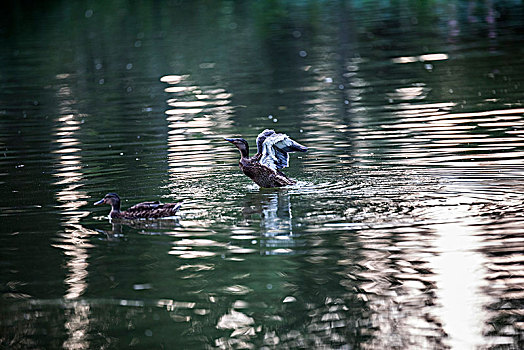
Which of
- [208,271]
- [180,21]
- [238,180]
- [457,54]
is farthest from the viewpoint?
[180,21]

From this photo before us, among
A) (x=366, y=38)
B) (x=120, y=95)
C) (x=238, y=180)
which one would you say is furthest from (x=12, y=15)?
(x=238, y=180)

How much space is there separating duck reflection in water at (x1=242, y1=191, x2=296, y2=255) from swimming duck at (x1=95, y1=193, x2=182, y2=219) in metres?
0.82

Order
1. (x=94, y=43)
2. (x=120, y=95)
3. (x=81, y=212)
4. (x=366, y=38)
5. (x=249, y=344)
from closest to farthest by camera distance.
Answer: (x=249, y=344) < (x=81, y=212) < (x=120, y=95) < (x=366, y=38) < (x=94, y=43)

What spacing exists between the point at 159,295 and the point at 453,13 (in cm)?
3389

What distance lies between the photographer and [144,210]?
34.3ft

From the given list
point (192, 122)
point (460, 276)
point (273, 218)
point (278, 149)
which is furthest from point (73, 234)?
point (192, 122)

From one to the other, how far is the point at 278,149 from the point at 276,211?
1887 mm

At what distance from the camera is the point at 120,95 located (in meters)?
23.3

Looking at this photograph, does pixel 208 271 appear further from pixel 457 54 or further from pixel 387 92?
pixel 457 54

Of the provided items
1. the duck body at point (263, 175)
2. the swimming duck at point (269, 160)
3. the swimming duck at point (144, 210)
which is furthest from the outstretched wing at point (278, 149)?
the swimming duck at point (144, 210)

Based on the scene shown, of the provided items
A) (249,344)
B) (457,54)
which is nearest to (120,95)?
(457,54)

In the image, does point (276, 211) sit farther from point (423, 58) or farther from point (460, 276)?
point (423, 58)

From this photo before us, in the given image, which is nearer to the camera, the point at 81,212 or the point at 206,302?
the point at 206,302

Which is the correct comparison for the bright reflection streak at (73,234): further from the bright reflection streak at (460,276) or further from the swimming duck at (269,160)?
the bright reflection streak at (460,276)
